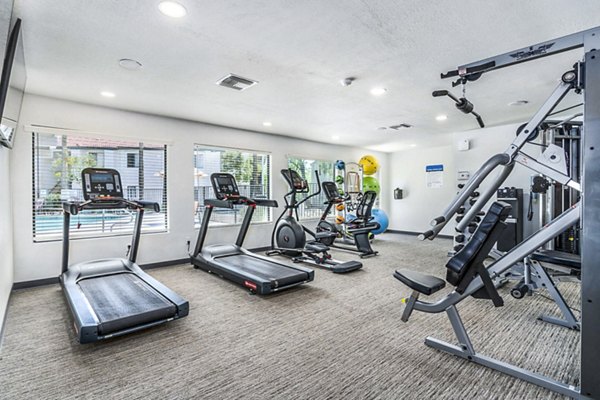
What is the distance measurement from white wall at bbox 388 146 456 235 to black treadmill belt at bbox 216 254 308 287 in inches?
208

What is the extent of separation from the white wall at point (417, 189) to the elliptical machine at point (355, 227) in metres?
2.71

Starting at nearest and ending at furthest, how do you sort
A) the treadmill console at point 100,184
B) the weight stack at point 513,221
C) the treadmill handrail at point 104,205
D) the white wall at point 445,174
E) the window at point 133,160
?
the treadmill handrail at point 104,205
the treadmill console at point 100,184
the window at point 133,160
the weight stack at point 513,221
the white wall at point 445,174

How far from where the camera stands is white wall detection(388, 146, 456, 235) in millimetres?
7793

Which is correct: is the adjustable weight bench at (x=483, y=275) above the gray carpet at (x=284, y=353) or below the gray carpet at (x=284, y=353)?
above

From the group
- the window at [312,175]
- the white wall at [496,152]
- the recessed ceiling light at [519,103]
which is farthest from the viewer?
the window at [312,175]

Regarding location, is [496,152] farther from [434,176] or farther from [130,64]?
[130,64]

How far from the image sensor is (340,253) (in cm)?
595

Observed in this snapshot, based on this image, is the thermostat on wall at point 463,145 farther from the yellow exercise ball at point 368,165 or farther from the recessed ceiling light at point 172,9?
the recessed ceiling light at point 172,9

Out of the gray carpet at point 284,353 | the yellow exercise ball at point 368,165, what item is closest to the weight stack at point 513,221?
the gray carpet at point 284,353

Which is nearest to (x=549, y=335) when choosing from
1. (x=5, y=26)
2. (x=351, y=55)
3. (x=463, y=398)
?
(x=463, y=398)

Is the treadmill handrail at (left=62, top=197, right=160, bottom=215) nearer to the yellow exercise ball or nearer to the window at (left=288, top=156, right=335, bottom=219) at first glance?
the window at (left=288, top=156, right=335, bottom=219)

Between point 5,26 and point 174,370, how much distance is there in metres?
2.29

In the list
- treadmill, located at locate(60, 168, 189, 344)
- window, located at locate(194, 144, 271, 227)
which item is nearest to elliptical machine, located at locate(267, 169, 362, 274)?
window, located at locate(194, 144, 271, 227)

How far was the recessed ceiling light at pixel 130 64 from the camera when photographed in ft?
9.45
